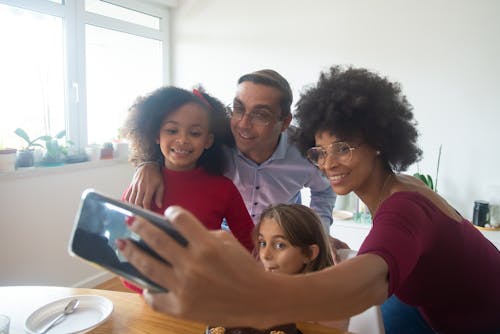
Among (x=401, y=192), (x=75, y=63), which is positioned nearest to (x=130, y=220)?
(x=401, y=192)

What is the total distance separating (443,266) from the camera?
0.89 metres

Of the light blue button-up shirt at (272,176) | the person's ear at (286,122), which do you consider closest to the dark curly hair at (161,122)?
the light blue button-up shirt at (272,176)

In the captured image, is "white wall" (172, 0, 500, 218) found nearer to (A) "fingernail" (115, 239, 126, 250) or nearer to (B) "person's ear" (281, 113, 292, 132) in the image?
(B) "person's ear" (281, 113, 292, 132)

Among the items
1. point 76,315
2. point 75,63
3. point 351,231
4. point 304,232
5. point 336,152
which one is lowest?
point 351,231

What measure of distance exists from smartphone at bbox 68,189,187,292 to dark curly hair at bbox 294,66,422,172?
0.71 m

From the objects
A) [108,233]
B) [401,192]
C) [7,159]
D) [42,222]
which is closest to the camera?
[108,233]

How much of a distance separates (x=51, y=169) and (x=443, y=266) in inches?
103

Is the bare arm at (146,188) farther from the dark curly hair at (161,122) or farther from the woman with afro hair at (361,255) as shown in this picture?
the woman with afro hair at (361,255)

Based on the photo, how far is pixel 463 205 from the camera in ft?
9.55

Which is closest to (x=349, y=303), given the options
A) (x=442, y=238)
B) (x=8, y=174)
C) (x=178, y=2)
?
(x=442, y=238)

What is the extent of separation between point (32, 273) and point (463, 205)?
3.23 meters

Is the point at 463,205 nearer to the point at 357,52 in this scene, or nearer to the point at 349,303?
the point at 357,52

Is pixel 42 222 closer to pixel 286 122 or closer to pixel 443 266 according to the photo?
pixel 286 122

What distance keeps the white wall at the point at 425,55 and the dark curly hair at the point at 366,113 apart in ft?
6.69
